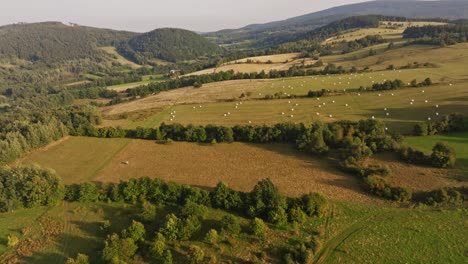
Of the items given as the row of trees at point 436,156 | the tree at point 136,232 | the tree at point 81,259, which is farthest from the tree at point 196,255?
the row of trees at point 436,156

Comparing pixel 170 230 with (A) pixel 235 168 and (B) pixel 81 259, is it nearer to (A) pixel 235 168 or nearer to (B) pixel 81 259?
(B) pixel 81 259

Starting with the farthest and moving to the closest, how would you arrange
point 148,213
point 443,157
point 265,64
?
point 265,64 → point 443,157 → point 148,213

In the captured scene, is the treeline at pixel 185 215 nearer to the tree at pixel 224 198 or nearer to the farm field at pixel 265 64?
the tree at pixel 224 198

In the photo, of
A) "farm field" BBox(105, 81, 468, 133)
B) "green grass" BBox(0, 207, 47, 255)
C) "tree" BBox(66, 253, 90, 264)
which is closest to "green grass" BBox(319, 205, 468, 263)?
"tree" BBox(66, 253, 90, 264)

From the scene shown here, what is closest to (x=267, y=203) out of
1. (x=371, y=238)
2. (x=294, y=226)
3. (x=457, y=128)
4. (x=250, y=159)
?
(x=294, y=226)

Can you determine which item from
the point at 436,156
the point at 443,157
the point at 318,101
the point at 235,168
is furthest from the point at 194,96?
the point at 443,157

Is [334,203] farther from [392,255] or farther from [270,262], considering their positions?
[270,262]
